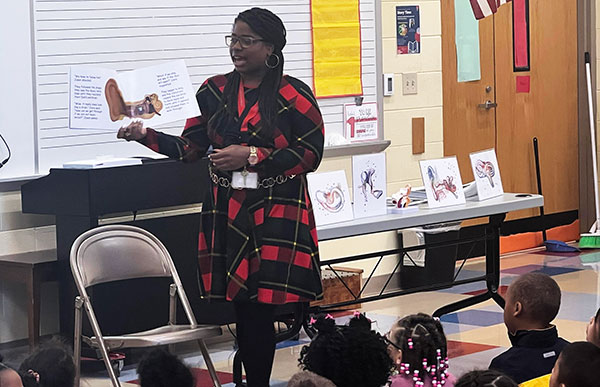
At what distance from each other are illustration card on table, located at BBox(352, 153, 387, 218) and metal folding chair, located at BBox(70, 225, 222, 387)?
4.66 ft

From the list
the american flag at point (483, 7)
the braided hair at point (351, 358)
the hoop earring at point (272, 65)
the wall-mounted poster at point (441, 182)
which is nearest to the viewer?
the braided hair at point (351, 358)

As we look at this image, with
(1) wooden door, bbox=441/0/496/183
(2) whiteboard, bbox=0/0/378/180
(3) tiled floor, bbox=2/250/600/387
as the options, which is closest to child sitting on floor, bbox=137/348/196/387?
(3) tiled floor, bbox=2/250/600/387

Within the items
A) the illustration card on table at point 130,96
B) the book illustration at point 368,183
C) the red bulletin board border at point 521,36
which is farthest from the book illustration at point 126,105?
the red bulletin board border at point 521,36

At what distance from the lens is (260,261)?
3854mm

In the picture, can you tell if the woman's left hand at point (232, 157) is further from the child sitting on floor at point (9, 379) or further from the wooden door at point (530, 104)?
the wooden door at point (530, 104)

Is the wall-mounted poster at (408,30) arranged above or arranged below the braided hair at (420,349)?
above

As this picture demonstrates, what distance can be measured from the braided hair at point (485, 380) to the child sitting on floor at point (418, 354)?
753 mm

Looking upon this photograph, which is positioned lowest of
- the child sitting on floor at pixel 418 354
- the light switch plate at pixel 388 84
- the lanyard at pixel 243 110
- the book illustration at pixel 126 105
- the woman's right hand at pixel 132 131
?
the child sitting on floor at pixel 418 354

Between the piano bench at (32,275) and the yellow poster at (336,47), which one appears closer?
the piano bench at (32,275)

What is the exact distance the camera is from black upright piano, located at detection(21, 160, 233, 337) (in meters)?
4.93

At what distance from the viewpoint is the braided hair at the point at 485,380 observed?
2.35 meters

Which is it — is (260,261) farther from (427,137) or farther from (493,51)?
(493,51)

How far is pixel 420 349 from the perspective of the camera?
3.26 meters

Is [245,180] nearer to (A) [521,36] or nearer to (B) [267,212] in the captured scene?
(B) [267,212]
